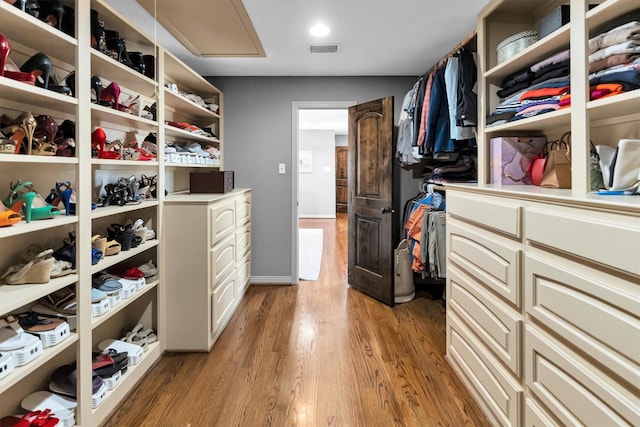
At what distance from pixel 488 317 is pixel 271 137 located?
302 centimetres

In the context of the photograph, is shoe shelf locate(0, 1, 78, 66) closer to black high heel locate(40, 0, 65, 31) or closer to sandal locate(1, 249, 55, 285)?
black high heel locate(40, 0, 65, 31)

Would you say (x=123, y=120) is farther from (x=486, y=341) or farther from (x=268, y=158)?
(x=486, y=341)

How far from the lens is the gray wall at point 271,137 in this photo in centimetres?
400

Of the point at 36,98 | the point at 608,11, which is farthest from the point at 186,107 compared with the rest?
the point at 608,11

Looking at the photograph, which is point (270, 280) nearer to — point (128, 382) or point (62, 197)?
point (128, 382)

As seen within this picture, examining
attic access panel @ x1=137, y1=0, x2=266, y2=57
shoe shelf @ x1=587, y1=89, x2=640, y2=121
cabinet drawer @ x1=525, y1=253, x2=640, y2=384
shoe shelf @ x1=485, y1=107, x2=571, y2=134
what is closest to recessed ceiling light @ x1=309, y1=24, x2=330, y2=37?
attic access panel @ x1=137, y1=0, x2=266, y2=57

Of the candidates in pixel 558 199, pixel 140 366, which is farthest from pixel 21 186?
pixel 558 199

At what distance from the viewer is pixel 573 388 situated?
3.79 ft

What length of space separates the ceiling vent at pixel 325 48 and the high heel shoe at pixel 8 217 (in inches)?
97.7

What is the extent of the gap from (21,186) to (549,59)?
8.08ft

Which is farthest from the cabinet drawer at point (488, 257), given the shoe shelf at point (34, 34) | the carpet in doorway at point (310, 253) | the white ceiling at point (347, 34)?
the carpet in doorway at point (310, 253)

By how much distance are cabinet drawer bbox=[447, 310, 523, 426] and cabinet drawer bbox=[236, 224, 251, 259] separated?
1927 millimetres

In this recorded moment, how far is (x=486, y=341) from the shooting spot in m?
1.76

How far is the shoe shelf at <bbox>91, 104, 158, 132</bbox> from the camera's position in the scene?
1.82 metres
